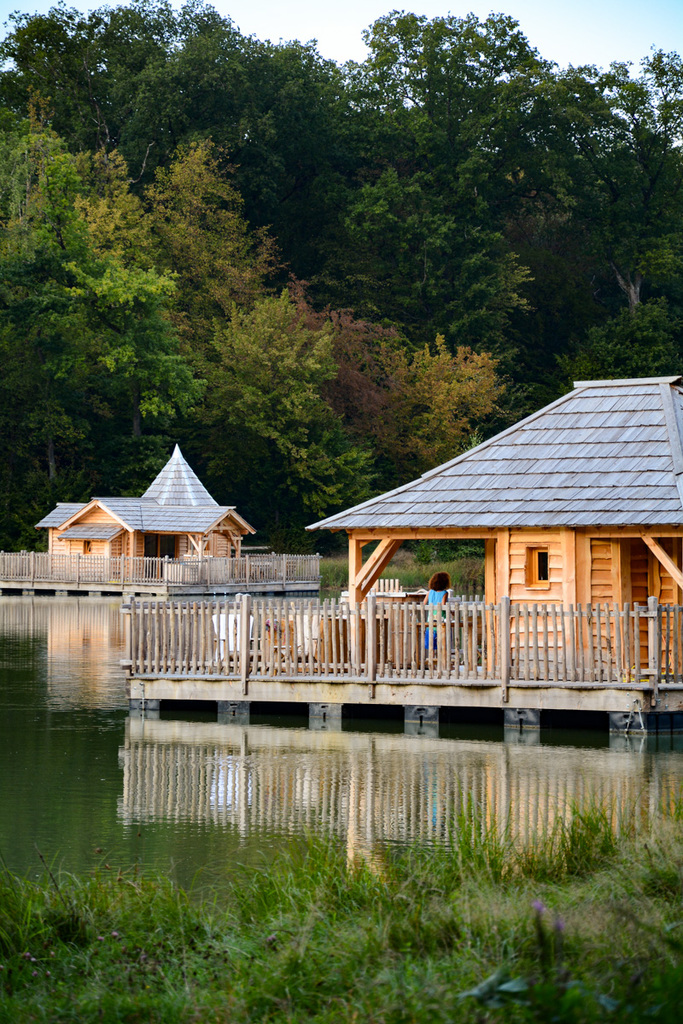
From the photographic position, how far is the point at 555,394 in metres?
75.1

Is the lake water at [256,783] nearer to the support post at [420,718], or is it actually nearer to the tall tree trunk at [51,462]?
the support post at [420,718]

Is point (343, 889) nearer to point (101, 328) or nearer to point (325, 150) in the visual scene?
point (101, 328)

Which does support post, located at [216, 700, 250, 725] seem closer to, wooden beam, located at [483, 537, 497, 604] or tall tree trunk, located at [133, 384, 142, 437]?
wooden beam, located at [483, 537, 497, 604]

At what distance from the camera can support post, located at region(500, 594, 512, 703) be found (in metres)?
17.5

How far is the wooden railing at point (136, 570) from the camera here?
2140 inches

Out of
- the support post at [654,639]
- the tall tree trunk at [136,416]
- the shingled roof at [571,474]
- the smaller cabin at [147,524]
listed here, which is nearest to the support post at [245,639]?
Answer: the shingled roof at [571,474]

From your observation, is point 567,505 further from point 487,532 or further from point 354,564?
point 354,564

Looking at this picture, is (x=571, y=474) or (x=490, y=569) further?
(x=490, y=569)

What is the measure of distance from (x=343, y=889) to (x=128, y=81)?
79.7m

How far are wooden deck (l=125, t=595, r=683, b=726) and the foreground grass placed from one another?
8217 millimetres

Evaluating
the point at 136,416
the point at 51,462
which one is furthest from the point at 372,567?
the point at 136,416

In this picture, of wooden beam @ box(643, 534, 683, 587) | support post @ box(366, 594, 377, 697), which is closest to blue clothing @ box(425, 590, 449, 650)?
support post @ box(366, 594, 377, 697)

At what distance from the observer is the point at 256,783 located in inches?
554

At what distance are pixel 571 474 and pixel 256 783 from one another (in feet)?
26.5
